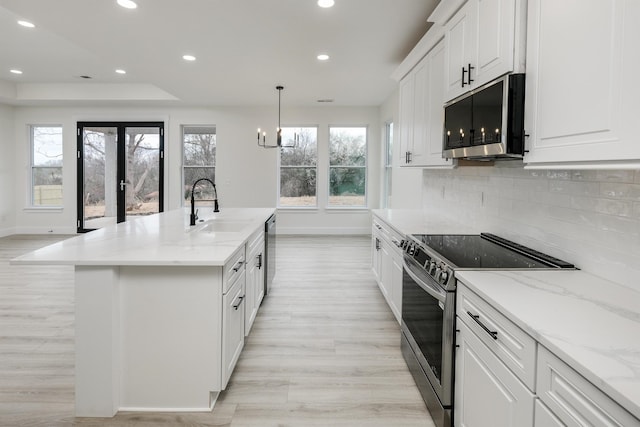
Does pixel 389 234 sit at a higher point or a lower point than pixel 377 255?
higher

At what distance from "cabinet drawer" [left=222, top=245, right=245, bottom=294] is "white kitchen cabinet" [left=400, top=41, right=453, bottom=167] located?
1656 mm

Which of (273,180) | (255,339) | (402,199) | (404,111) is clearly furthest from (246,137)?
(255,339)

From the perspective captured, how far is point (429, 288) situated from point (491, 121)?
0.89 metres

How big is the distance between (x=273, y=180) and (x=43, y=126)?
16.3ft

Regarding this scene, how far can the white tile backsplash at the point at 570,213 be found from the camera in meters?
1.58

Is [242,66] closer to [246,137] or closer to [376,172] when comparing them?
[246,137]

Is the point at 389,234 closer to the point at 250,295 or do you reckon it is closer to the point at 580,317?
the point at 250,295

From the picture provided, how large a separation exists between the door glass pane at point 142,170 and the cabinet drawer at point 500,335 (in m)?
7.84

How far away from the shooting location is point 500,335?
4.49 feet

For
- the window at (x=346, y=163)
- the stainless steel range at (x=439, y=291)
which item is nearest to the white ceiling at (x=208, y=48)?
the window at (x=346, y=163)

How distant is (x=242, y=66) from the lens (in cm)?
520

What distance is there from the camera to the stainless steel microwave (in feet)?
5.78

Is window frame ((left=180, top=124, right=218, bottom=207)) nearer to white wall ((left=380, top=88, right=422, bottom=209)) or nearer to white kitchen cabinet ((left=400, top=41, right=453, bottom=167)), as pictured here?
white wall ((left=380, top=88, right=422, bottom=209))

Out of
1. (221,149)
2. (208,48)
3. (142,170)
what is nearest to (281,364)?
(208,48)
